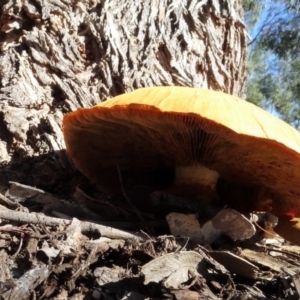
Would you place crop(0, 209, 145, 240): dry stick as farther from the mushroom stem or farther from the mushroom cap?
the mushroom stem

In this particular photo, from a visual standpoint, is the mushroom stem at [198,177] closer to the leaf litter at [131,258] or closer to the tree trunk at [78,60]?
the leaf litter at [131,258]

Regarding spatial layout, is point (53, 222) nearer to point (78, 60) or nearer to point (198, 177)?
point (198, 177)

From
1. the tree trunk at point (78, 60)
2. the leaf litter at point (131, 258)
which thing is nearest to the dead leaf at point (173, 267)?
the leaf litter at point (131, 258)

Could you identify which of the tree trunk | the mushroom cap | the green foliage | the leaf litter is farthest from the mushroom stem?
the green foliage

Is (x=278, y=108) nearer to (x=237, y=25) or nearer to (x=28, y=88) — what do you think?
(x=237, y=25)

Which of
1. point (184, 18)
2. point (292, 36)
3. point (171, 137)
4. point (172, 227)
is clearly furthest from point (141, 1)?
point (292, 36)

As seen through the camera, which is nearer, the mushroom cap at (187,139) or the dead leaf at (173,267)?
the dead leaf at (173,267)
